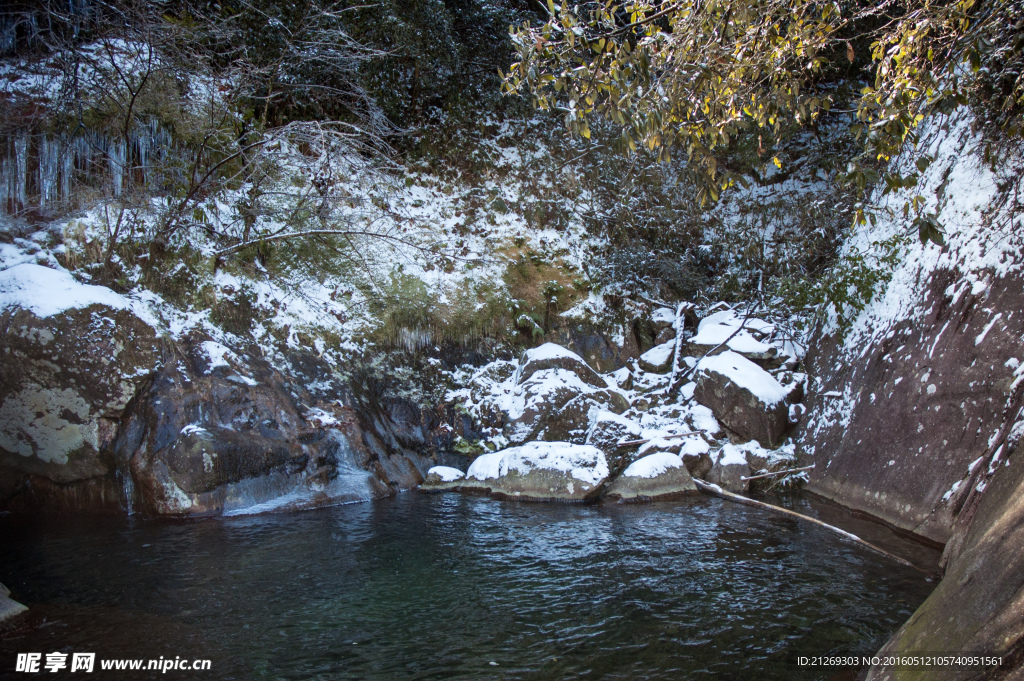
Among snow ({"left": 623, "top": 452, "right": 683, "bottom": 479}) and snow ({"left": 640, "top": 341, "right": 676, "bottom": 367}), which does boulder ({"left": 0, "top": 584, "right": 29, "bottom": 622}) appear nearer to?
snow ({"left": 623, "top": 452, "right": 683, "bottom": 479})

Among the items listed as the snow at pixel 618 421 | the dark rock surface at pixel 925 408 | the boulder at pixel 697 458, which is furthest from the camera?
the snow at pixel 618 421

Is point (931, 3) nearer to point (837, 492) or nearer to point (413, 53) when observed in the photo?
point (837, 492)

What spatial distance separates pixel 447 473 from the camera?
8367 millimetres

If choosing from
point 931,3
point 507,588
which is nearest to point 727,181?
point 931,3

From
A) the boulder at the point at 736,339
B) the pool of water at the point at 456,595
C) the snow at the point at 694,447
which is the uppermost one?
the boulder at the point at 736,339

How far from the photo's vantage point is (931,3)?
4207 mm

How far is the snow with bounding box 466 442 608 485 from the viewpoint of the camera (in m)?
7.76

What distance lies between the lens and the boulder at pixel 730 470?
7.79 meters

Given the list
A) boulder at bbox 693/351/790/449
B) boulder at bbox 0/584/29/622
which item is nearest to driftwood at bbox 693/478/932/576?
boulder at bbox 693/351/790/449

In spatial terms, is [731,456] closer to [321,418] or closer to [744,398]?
[744,398]

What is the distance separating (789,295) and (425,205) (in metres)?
7.69

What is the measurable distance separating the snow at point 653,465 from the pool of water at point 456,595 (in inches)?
46.6

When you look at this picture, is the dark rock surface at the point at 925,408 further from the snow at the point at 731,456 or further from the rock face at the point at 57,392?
the rock face at the point at 57,392

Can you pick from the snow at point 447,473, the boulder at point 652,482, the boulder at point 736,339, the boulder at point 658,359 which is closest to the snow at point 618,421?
the boulder at point 652,482
